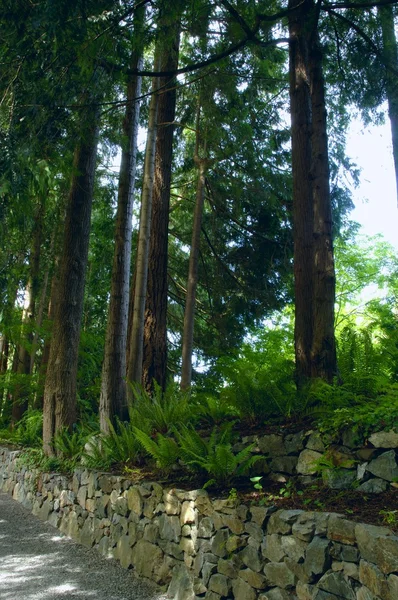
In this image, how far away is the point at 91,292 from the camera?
15453mm

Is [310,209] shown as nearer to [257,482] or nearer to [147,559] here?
[257,482]

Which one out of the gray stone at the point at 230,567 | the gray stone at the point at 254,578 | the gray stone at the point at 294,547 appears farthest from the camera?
the gray stone at the point at 230,567

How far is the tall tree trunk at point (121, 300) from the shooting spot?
8.01 meters

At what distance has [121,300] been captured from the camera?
8.36 meters

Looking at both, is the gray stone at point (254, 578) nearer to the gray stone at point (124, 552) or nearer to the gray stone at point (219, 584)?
the gray stone at point (219, 584)

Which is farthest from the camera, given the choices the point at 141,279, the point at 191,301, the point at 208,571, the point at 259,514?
the point at 191,301

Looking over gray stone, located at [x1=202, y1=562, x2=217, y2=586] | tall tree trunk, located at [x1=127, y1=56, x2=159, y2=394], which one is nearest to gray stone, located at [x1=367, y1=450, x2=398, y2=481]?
gray stone, located at [x1=202, y1=562, x2=217, y2=586]

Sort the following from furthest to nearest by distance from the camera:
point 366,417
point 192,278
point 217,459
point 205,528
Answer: point 192,278 → point 217,459 → point 205,528 → point 366,417

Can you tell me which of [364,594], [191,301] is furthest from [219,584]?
[191,301]

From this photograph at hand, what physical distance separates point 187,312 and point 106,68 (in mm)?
5679

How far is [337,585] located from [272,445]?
1.79 meters

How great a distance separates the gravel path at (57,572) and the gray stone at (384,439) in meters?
2.37

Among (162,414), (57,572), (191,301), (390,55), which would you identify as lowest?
(57,572)

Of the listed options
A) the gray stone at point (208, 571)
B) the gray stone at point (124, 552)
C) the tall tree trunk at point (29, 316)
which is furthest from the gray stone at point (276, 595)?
the tall tree trunk at point (29, 316)
